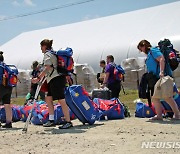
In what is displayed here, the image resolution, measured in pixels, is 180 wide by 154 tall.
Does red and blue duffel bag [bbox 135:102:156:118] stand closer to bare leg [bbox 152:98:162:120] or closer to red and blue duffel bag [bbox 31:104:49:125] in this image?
bare leg [bbox 152:98:162:120]

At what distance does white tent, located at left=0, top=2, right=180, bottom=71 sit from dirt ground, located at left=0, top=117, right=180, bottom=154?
661 inches

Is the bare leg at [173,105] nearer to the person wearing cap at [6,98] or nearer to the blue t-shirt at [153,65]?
the blue t-shirt at [153,65]

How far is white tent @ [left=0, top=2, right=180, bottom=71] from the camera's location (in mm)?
24600

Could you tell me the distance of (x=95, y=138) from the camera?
5465 millimetres

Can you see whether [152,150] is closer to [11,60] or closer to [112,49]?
[112,49]

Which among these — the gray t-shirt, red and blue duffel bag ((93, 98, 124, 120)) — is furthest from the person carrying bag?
the gray t-shirt

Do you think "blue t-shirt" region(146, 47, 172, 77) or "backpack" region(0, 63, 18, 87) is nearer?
"blue t-shirt" region(146, 47, 172, 77)

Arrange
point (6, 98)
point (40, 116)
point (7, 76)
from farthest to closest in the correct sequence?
point (40, 116) < point (6, 98) < point (7, 76)

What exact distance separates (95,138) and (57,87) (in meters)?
1.57

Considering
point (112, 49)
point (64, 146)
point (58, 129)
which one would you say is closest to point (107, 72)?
point (58, 129)

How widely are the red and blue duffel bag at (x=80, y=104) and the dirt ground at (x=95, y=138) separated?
0.18m

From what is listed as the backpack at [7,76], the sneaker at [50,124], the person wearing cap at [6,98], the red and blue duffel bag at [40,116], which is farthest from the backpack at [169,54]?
the person wearing cap at [6,98]

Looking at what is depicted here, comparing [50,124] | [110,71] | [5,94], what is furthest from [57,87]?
[110,71]

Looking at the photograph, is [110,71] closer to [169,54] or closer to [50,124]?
[169,54]
